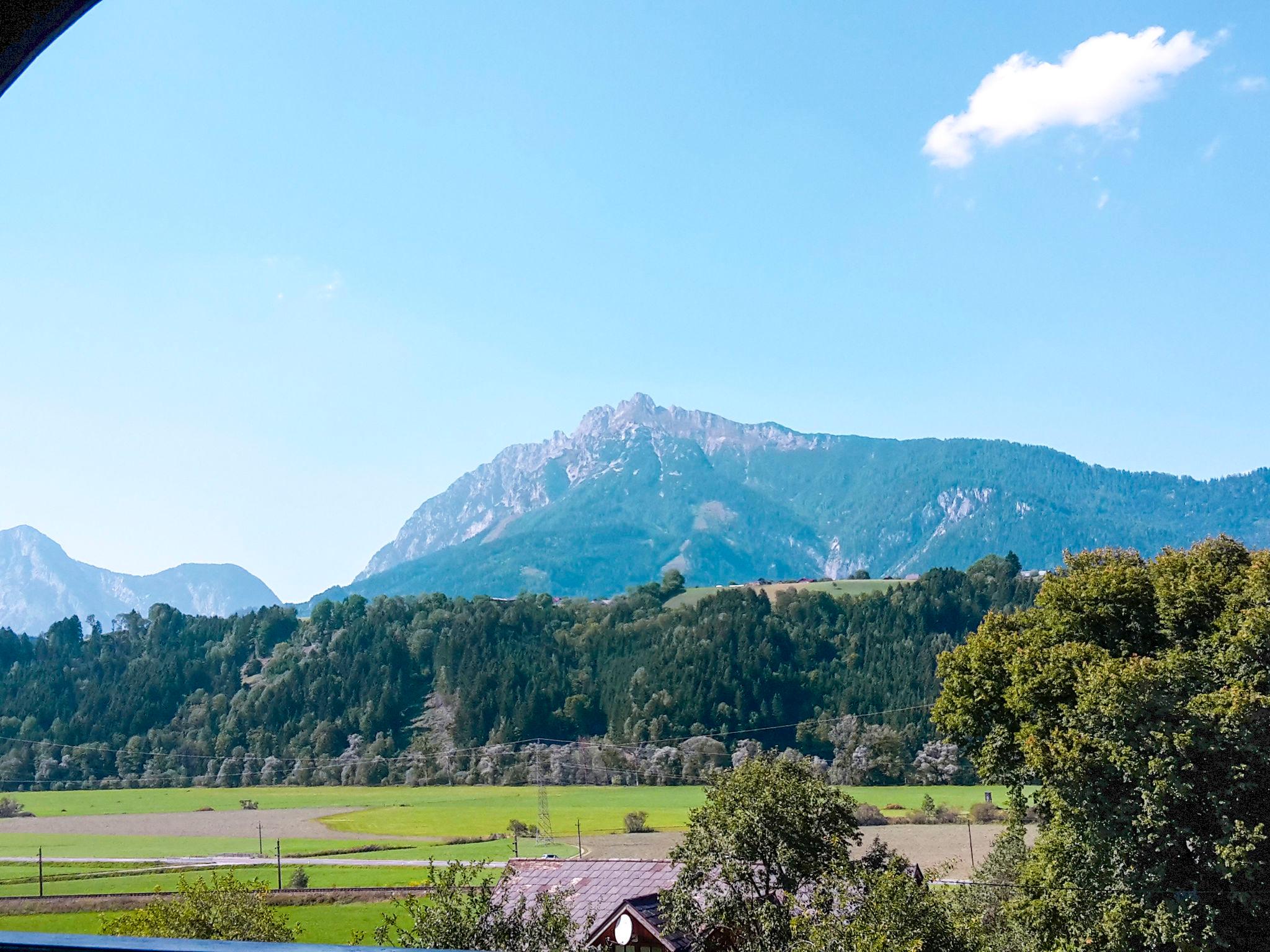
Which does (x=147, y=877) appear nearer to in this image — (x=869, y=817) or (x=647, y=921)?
(x=869, y=817)

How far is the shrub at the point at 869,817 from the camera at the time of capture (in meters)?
65.1

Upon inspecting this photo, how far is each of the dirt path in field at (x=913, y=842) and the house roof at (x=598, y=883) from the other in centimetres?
2003

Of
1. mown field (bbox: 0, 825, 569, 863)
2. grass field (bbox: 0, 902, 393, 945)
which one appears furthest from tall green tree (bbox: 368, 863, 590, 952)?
mown field (bbox: 0, 825, 569, 863)

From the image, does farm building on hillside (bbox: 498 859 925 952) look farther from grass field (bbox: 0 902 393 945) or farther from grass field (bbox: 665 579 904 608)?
grass field (bbox: 665 579 904 608)

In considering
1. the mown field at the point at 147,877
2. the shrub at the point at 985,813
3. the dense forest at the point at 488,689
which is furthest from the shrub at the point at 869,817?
the mown field at the point at 147,877

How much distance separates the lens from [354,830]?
82438mm

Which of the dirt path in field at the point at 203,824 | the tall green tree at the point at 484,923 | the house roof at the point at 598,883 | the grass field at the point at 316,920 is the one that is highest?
the tall green tree at the point at 484,923

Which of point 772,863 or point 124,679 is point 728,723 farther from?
point 772,863

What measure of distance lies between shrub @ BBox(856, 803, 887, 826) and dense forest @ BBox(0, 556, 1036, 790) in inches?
907

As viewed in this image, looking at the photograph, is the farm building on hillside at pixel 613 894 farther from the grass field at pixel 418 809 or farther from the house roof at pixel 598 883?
the grass field at pixel 418 809

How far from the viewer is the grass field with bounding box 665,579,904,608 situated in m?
132

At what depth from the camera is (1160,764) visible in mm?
19281

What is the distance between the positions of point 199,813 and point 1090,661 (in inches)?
3531

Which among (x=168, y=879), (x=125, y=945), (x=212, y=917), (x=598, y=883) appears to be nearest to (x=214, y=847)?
(x=168, y=879)
